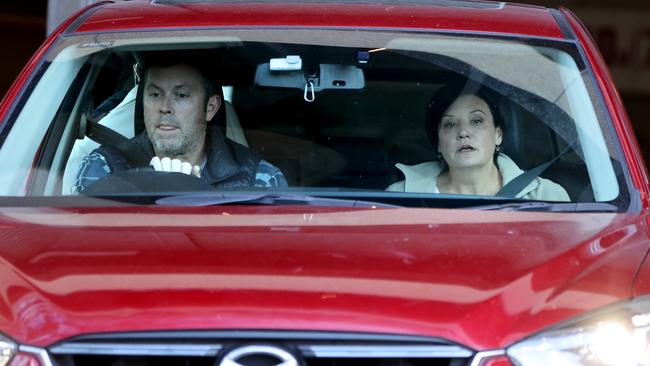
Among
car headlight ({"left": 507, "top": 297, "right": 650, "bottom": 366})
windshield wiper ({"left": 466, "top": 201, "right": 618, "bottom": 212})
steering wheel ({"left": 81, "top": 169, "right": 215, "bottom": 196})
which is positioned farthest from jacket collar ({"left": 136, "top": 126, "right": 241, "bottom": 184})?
car headlight ({"left": 507, "top": 297, "right": 650, "bottom": 366})

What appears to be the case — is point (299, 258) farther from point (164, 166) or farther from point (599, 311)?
point (164, 166)

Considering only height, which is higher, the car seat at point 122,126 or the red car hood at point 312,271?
the car seat at point 122,126

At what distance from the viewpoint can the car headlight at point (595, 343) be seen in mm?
3139

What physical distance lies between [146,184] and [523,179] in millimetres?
1137

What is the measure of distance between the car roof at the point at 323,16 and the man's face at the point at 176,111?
0.79 ft

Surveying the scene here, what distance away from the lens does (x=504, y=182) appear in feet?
14.9

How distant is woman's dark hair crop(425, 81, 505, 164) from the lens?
4859 millimetres

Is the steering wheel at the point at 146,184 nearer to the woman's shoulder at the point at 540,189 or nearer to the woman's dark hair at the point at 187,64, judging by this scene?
the woman's dark hair at the point at 187,64

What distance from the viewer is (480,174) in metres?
4.73

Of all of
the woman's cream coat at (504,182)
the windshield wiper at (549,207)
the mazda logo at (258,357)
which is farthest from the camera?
the woman's cream coat at (504,182)

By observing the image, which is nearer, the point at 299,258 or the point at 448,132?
the point at 299,258

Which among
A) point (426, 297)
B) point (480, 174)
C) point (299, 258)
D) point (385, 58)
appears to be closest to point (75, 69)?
point (385, 58)

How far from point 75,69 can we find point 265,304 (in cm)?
189

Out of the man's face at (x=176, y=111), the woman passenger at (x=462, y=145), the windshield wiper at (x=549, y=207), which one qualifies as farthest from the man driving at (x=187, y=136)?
the windshield wiper at (x=549, y=207)
